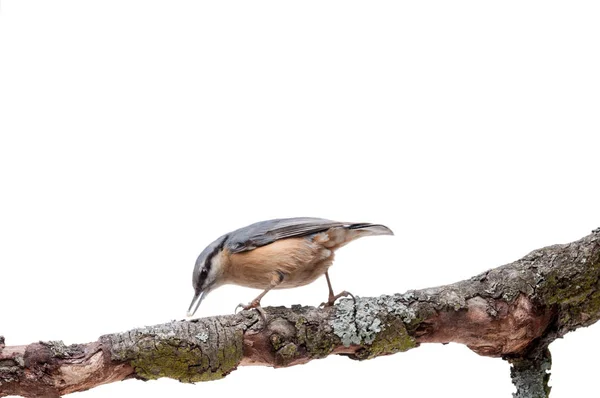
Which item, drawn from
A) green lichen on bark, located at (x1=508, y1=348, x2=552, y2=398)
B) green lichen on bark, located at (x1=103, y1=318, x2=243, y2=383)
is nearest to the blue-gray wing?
green lichen on bark, located at (x1=103, y1=318, x2=243, y2=383)

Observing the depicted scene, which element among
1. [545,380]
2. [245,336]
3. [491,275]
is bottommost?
[545,380]

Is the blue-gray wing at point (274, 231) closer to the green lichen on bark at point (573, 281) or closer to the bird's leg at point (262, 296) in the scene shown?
the bird's leg at point (262, 296)

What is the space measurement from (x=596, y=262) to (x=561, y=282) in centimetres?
16

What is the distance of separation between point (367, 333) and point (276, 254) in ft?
1.56

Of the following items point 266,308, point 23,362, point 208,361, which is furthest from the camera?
point 266,308

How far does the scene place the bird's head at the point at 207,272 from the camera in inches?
122

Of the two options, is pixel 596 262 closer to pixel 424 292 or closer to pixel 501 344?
pixel 501 344

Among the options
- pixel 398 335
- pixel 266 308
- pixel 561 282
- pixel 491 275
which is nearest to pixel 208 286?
pixel 266 308

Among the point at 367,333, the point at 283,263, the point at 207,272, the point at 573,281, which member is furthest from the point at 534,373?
the point at 207,272

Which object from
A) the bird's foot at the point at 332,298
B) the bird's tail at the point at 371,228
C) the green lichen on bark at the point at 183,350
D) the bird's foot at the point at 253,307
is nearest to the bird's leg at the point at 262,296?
the bird's foot at the point at 253,307

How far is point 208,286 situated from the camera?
312 centimetres

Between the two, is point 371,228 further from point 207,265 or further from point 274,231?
point 207,265

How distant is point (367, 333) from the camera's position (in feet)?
9.55

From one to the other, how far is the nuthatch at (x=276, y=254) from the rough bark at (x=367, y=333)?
0.18 metres
